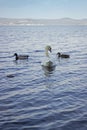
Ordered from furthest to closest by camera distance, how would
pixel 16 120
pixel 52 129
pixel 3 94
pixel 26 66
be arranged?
pixel 26 66
pixel 3 94
pixel 16 120
pixel 52 129

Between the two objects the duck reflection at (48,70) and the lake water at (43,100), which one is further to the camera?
the duck reflection at (48,70)

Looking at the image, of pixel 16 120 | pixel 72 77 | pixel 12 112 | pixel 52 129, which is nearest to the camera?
pixel 52 129

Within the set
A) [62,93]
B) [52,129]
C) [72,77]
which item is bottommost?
[52,129]

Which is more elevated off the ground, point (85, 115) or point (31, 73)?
point (31, 73)

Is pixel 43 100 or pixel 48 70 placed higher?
pixel 48 70

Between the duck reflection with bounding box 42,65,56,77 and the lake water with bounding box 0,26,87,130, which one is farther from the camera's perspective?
the duck reflection with bounding box 42,65,56,77

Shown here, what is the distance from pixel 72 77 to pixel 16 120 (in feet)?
30.4

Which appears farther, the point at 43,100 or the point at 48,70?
the point at 48,70

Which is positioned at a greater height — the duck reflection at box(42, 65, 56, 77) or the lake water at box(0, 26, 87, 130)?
the duck reflection at box(42, 65, 56, 77)

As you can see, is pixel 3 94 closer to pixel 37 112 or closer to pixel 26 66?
pixel 37 112

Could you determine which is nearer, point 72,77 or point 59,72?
point 72,77

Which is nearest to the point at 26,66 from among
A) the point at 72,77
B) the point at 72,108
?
the point at 72,77

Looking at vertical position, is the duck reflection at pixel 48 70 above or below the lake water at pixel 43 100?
above

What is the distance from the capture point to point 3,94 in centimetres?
1622
